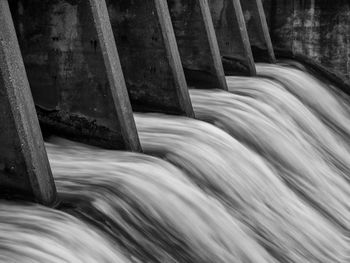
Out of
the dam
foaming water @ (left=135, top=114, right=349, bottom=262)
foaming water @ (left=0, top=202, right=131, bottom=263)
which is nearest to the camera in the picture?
foaming water @ (left=0, top=202, right=131, bottom=263)

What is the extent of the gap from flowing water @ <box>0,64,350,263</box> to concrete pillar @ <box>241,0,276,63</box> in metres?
1.74

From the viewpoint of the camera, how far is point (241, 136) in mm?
6547

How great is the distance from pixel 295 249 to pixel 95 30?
2157 mm

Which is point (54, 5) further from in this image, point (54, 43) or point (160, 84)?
point (160, 84)

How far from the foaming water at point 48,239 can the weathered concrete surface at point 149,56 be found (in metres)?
2.65

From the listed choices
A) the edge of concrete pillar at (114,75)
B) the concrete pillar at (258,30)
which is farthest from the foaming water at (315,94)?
the edge of concrete pillar at (114,75)

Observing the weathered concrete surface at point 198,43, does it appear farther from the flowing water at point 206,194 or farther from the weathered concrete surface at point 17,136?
the weathered concrete surface at point 17,136

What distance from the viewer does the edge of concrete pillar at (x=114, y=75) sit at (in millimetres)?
5348

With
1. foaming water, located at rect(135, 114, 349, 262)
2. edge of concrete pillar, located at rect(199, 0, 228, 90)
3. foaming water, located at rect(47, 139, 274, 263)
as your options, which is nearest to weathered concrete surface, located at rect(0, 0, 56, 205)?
foaming water, located at rect(47, 139, 274, 263)

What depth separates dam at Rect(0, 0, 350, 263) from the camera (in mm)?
4172

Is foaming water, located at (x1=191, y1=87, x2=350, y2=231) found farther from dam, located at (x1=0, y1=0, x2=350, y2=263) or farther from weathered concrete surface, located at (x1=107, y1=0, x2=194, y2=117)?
weathered concrete surface, located at (x1=107, y1=0, x2=194, y2=117)

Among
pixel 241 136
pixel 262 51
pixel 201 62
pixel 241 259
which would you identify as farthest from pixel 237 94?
pixel 241 259

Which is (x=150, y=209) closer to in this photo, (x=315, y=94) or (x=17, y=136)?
(x=17, y=136)

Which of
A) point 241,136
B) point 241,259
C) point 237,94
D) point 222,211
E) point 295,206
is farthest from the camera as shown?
point 237,94
